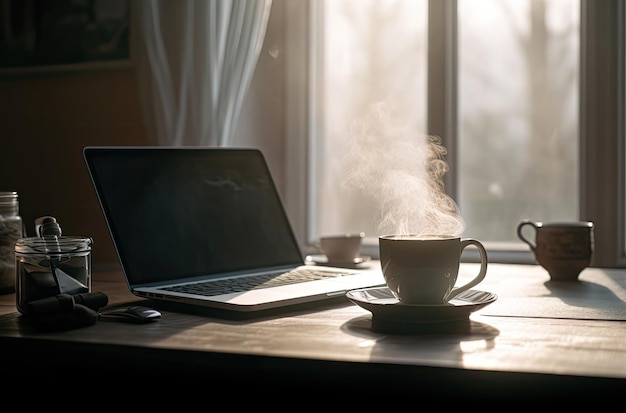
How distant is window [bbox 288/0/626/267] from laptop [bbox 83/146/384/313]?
867mm

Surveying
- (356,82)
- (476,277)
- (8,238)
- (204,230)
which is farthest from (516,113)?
(8,238)

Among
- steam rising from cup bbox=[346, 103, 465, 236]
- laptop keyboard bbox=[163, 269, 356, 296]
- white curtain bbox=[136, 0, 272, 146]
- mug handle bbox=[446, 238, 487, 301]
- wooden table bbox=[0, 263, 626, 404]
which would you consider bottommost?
wooden table bbox=[0, 263, 626, 404]

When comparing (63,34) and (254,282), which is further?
(63,34)

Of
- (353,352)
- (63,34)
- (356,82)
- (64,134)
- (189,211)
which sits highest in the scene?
(63,34)

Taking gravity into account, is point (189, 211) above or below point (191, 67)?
below

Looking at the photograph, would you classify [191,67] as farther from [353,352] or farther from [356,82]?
[353,352]

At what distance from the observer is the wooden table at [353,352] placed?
28.1 inches

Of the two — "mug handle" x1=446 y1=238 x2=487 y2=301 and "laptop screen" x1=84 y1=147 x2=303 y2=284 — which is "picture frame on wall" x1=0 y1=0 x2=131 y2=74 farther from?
"mug handle" x1=446 y1=238 x2=487 y2=301

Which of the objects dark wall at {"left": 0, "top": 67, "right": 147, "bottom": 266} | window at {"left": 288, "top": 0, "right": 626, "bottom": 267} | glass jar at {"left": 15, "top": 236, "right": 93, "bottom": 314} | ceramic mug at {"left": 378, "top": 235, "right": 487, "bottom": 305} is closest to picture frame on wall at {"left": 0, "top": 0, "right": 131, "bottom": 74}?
dark wall at {"left": 0, "top": 67, "right": 147, "bottom": 266}

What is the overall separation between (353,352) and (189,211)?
0.61 metres

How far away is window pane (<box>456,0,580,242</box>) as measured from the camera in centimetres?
228

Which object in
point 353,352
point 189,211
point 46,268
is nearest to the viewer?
point 353,352

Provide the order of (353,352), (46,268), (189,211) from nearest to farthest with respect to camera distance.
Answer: (353,352), (46,268), (189,211)

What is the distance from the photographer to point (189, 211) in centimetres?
133
